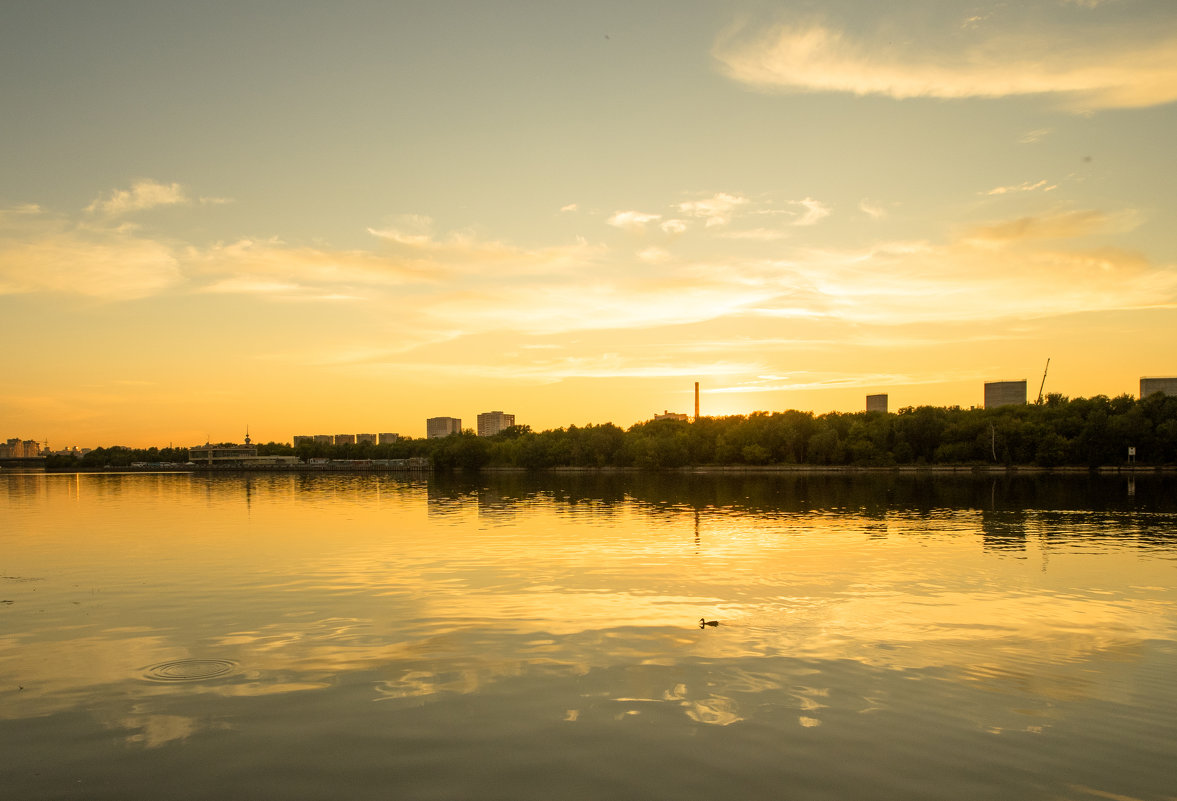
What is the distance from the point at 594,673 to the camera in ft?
55.1

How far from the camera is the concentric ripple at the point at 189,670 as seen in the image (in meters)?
16.8

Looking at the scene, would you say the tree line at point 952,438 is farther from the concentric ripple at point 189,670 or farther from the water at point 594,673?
the concentric ripple at point 189,670

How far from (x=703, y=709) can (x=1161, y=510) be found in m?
62.5

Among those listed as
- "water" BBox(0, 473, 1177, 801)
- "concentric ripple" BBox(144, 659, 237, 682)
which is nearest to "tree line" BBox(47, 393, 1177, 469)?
"water" BBox(0, 473, 1177, 801)

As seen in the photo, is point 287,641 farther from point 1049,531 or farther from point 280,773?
point 1049,531

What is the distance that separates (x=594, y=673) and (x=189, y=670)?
8.92 metres

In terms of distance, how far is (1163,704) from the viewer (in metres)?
14.7

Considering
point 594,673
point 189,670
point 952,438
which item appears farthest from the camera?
point 952,438

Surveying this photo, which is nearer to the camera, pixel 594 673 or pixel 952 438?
pixel 594 673

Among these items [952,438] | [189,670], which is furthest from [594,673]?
[952,438]

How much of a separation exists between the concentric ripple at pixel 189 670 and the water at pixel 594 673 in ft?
0.27

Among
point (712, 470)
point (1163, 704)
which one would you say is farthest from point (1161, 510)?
point (712, 470)

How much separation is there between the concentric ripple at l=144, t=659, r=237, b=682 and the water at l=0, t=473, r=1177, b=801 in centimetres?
8

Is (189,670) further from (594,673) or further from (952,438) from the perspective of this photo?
(952,438)
